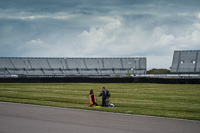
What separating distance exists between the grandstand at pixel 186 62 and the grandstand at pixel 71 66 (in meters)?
14.3

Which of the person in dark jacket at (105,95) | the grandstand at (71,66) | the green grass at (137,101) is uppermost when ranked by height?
the grandstand at (71,66)

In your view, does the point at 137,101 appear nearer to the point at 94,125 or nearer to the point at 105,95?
the point at 105,95

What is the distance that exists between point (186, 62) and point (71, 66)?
36401 mm

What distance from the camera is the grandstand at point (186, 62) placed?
69.8 m

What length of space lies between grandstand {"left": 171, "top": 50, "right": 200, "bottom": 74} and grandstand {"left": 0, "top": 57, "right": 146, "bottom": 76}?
A: 14296 mm

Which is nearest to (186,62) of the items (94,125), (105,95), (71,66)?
(71,66)

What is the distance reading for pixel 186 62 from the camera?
2837 inches

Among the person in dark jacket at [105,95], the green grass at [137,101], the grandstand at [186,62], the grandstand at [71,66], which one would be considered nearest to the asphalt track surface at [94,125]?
the green grass at [137,101]

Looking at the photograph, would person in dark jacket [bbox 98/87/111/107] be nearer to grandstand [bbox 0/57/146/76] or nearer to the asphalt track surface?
the asphalt track surface

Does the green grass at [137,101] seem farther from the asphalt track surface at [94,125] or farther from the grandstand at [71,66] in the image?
the grandstand at [71,66]

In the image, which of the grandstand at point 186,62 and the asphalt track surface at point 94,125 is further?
the grandstand at point 186,62

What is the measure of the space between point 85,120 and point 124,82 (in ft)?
106

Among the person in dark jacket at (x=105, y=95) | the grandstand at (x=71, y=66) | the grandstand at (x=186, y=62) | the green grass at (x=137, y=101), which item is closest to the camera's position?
the green grass at (x=137, y=101)

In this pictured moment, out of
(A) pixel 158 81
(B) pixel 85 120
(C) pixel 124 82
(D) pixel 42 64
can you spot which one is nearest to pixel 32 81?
(C) pixel 124 82
